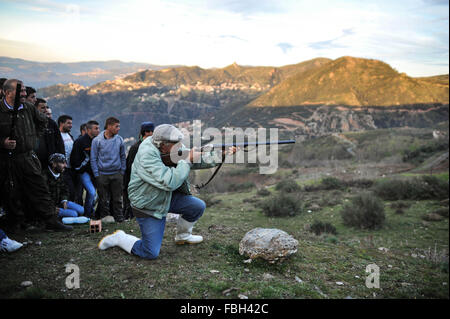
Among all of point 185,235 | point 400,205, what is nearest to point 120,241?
point 185,235

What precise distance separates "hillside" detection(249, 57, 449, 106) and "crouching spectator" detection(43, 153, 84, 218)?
9045cm

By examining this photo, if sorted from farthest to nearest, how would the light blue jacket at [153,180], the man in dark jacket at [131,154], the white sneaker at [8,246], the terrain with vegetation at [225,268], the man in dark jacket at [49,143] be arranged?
the man in dark jacket at [131,154] → the man in dark jacket at [49,143] → the white sneaker at [8,246] → the light blue jacket at [153,180] → the terrain with vegetation at [225,268]

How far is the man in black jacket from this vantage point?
22.7 feet

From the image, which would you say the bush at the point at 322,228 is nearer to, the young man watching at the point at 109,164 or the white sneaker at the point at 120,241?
the young man watching at the point at 109,164

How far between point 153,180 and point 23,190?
2.93 m

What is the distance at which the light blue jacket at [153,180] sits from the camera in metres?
4.12

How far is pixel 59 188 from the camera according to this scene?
6656mm

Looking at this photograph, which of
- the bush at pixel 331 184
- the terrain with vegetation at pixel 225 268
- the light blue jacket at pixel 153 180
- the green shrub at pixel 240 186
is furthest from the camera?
the green shrub at pixel 240 186

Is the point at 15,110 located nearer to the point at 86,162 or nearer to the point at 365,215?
the point at 86,162

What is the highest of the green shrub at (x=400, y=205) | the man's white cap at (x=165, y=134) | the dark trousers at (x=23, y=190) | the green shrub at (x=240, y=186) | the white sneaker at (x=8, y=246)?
the man's white cap at (x=165, y=134)

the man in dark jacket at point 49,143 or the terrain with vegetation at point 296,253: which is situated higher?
the man in dark jacket at point 49,143

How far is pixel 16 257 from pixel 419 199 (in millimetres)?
15274

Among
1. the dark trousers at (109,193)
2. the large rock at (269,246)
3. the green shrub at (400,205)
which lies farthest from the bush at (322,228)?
the dark trousers at (109,193)

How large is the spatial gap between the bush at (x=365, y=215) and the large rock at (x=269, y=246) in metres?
7.00
